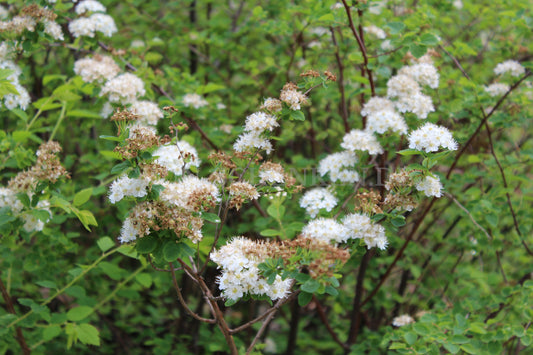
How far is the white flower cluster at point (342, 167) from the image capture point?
8.07ft

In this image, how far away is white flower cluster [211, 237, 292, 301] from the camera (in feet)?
5.38

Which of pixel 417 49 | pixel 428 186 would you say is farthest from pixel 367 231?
pixel 417 49

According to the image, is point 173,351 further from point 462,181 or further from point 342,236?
point 462,181

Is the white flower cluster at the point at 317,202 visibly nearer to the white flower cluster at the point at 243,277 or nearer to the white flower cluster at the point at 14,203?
the white flower cluster at the point at 243,277

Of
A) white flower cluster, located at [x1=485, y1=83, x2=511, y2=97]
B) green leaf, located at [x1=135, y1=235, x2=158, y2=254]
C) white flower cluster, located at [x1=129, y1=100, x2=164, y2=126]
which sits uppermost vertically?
white flower cluster, located at [x1=485, y1=83, x2=511, y2=97]

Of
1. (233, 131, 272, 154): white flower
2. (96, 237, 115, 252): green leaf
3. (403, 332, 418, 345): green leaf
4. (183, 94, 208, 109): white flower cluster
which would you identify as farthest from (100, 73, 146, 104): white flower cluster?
(403, 332, 418, 345): green leaf

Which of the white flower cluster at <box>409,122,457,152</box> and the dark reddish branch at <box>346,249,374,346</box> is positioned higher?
the white flower cluster at <box>409,122,457,152</box>

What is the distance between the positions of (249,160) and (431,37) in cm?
120

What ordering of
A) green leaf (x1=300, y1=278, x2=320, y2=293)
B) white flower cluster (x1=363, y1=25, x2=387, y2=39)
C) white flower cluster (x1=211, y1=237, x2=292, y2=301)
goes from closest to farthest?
green leaf (x1=300, y1=278, x2=320, y2=293) < white flower cluster (x1=211, y1=237, x2=292, y2=301) < white flower cluster (x1=363, y1=25, x2=387, y2=39)

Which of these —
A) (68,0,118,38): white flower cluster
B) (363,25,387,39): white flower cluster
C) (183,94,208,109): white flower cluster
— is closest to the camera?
(68,0,118,38): white flower cluster

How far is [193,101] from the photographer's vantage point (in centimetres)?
296

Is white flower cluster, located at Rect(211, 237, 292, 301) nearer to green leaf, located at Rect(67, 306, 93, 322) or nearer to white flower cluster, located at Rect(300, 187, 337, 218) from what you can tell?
white flower cluster, located at Rect(300, 187, 337, 218)

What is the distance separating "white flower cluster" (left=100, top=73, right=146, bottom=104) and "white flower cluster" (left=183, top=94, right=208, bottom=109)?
37 cm

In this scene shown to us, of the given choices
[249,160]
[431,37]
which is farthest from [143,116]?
[431,37]
